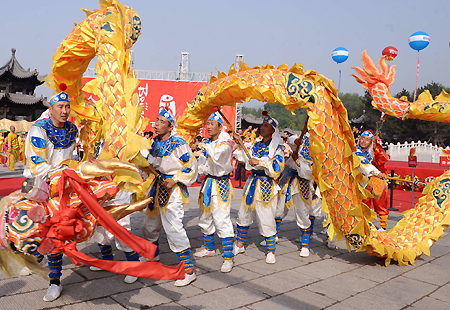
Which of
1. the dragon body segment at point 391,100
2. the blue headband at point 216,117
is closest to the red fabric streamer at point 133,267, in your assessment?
the blue headband at point 216,117

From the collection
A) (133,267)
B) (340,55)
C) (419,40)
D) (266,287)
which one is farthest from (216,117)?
(340,55)

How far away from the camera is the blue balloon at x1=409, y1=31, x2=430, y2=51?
7222 mm

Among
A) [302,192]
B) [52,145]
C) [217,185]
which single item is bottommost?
[302,192]

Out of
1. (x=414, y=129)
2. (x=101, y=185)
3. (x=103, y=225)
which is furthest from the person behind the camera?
(x=414, y=129)

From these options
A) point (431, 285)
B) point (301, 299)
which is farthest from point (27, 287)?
point (431, 285)

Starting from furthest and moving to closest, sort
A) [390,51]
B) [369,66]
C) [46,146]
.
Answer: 1. [390,51]
2. [369,66]
3. [46,146]

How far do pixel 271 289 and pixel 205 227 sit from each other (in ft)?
4.06

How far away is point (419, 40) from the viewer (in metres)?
7.26

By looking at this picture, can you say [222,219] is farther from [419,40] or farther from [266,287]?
[419,40]

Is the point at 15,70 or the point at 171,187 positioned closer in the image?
the point at 171,187

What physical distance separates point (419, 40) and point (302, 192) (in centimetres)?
488

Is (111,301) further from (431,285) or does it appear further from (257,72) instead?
(431,285)

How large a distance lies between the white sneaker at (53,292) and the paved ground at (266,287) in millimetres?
53

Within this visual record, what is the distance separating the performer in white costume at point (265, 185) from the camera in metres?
4.14
